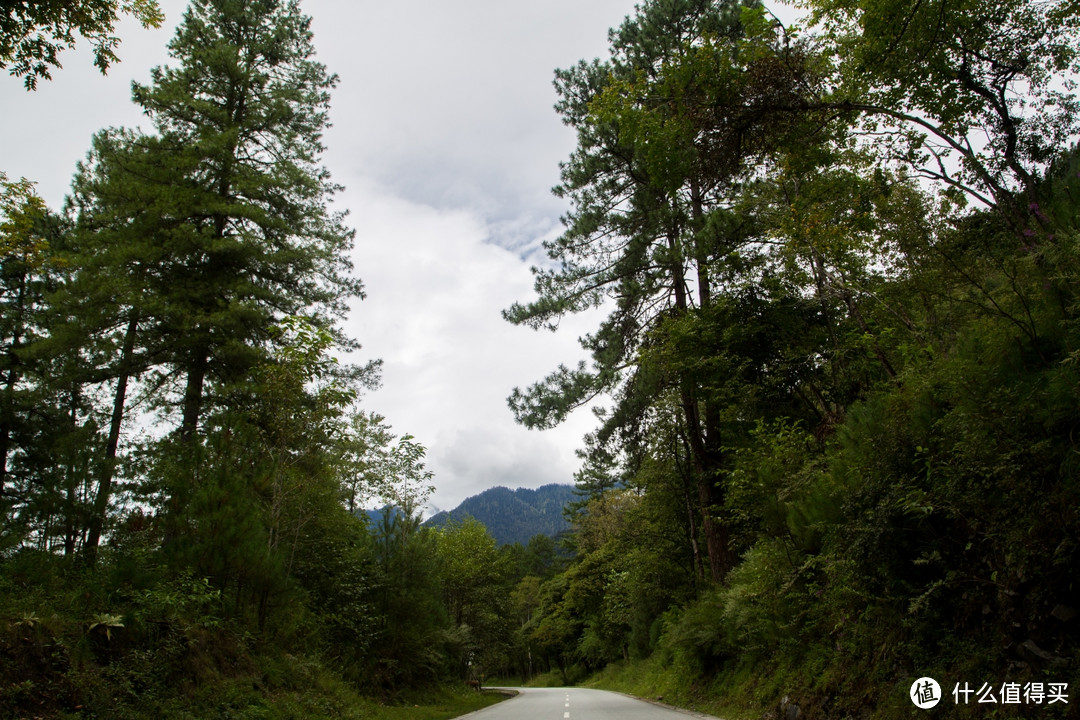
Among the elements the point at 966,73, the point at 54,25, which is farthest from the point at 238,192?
the point at 966,73

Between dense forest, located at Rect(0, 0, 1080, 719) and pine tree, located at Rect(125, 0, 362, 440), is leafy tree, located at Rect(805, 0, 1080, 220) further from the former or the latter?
pine tree, located at Rect(125, 0, 362, 440)

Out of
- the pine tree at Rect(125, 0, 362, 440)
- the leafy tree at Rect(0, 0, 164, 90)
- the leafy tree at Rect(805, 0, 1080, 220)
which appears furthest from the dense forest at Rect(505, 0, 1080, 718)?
the pine tree at Rect(125, 0, 362, 440)

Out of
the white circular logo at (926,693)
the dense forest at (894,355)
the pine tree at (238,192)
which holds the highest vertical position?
the pine tree at (238,192)

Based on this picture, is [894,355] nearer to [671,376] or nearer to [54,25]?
[671,376]

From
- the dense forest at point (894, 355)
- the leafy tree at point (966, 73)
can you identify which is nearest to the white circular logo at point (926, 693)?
the dense forest at point (894, 355)

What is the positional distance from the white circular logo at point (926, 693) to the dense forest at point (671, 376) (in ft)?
0.39

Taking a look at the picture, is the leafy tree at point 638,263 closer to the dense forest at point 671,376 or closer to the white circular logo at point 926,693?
the dense forest at point 671,376

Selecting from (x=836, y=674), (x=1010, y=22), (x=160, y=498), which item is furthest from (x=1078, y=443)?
(x=160, y=498)

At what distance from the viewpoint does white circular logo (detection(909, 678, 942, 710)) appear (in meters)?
5.63

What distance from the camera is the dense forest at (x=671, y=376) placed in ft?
19.2

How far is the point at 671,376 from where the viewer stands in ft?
47.1

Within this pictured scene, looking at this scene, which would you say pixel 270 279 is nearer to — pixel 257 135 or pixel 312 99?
pixel 257 135

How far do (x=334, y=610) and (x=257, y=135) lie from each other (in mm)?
12982

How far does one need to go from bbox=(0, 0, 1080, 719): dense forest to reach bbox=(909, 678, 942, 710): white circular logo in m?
0.12
